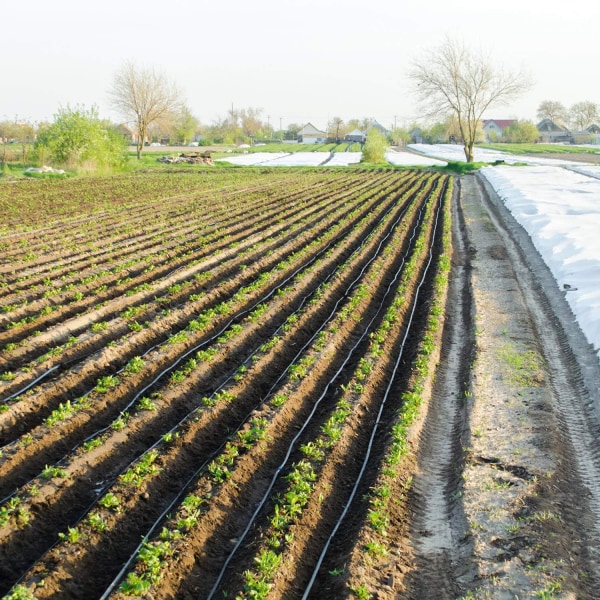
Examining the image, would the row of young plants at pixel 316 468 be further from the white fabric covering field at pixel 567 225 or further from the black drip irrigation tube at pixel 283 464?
the white fabric covering field at pixel 567 225

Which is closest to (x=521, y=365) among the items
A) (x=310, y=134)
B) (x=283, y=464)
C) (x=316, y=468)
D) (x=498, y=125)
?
(x=316, y=468)

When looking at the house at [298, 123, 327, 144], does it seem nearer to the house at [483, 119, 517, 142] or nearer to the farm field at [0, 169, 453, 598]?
the house at [483, 119, 517, 142]

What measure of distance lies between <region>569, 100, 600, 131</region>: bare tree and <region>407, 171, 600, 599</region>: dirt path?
505 ft

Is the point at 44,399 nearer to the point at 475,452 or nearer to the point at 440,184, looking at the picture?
the point at 475,452

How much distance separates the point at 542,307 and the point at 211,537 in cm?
927

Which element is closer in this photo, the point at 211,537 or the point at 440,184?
the point at 211,537

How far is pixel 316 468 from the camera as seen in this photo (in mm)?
6457

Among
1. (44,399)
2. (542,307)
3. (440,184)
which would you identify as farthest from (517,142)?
(44,399)

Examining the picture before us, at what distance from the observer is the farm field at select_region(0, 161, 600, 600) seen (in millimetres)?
5125

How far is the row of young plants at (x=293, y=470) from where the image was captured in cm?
479

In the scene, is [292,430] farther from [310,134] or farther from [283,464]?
[310,134]

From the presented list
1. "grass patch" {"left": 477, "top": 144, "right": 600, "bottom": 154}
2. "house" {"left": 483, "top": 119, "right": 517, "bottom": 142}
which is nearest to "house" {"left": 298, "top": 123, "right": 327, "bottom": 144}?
"house" {"left": 483, "top": 119, "right": 517, "bottom": 142}

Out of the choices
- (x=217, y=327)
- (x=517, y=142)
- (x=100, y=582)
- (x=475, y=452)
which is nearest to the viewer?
(x=100, y=582)

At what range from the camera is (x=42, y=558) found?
16.2ft
